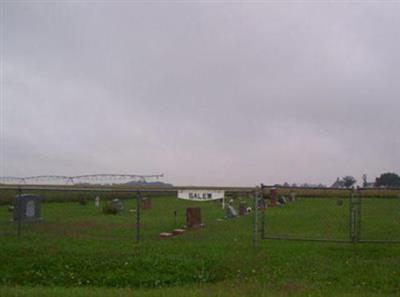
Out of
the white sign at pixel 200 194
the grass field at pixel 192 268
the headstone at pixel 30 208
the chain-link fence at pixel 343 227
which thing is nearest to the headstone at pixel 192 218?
the white sign at pixel 200 194

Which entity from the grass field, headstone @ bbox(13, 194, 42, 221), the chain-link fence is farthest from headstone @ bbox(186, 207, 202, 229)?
headstone @ bbox(13, 194, 42, 221)

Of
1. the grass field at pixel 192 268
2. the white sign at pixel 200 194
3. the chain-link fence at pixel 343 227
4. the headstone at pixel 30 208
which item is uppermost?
the white sign at pixel 200 194

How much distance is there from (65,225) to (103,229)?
208 centimetres

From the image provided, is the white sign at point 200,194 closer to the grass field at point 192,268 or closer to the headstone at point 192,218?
the headstone at point 192,218

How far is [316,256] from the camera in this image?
13.1 meters

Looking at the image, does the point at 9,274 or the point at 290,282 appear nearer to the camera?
the point at 290,282

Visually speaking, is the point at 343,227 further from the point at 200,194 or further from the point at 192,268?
the point at 192,268

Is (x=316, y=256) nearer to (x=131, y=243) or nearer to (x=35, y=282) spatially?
(x=131, y=243)

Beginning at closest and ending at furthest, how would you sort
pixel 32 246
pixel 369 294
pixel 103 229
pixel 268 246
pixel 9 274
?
pixel 369 294
pixel 9 274
pixel 32 246
pixel 268 246
pixel 103 229

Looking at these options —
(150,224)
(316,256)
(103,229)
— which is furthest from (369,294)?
(150,224)

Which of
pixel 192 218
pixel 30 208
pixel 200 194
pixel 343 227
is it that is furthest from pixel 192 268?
pixel 30 208

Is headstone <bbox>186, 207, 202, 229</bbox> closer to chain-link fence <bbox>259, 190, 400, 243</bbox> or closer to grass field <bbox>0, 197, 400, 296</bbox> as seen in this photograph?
chain-link fence <bbox>259, 190, 400, 243</bbox>

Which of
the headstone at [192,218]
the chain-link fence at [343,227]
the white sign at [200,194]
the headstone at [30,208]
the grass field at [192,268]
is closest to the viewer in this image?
the grass field at [192,268]

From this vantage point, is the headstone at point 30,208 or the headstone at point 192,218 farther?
the headstone at point 30,208
